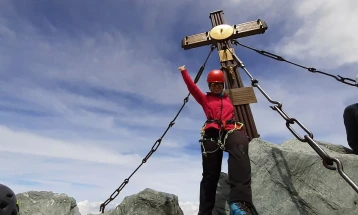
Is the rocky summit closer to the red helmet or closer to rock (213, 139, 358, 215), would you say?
rock (213, 139, 358, 215)

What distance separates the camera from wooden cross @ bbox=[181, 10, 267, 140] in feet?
22.6

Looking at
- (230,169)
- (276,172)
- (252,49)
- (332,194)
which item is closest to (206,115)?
(230,169)

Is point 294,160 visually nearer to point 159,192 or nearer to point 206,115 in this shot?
point 206,115

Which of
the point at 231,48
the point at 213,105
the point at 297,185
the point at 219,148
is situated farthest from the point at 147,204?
the point at 231,48

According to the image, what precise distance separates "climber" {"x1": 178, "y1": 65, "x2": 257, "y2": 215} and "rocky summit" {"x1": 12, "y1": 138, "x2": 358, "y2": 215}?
0.86 metres

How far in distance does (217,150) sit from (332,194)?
2039 millimetres

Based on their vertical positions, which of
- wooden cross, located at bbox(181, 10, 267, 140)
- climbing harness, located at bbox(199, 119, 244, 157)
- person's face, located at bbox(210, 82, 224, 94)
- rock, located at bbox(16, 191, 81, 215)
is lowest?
rock, located at bbox(16, 191, 81, 215)

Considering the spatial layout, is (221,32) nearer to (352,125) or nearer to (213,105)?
(213,105)

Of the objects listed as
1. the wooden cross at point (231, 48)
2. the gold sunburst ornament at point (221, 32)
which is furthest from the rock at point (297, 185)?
the gold sunburst ornament at point (221, 32)

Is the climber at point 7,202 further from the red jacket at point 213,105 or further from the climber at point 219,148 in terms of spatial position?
the red jacket at point 213,105

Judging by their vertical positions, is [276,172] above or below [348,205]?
above

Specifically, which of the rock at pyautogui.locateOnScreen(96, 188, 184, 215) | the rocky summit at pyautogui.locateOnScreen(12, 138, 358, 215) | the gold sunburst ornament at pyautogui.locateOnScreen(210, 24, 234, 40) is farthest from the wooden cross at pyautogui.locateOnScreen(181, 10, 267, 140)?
the rock at pyautogui.locateOnScreen(96, 188, 184, 215)

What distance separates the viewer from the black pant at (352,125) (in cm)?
685

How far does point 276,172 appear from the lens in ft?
18.1
